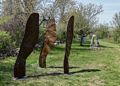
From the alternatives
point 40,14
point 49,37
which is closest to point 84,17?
point 40,14

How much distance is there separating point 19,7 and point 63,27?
10.4 meters

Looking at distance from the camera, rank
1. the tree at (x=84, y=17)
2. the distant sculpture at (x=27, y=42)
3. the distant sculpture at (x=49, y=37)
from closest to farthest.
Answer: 1. the distant sculpture at (x=27, y=42)
2. the distant sculpture at (x=49, y=37)
3. the tree at (x=84, y=17)

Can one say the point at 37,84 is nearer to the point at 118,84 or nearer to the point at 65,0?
the point at 118,84

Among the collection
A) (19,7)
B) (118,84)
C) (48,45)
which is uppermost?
(19,7)

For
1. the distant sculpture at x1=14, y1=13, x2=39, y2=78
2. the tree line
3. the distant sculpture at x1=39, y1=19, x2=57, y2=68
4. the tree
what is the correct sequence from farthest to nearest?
1. the tree
2. the tree line
3. the distant sculpture at x1=39, y1=19, x2=57, y2=68
4. the distant sculpture at x1=14, y1=13, x2=39, y2=78

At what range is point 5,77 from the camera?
1359cm

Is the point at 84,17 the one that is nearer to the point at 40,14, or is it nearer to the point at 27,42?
the point at 40,14

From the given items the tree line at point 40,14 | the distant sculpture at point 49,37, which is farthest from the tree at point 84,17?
the distant sculpture at point 49,37

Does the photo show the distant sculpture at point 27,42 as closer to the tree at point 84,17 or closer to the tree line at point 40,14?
the tree line at point 40,14

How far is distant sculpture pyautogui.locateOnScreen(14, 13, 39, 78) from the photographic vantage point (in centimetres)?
1348

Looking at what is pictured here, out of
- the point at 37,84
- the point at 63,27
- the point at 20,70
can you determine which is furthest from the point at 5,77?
the point at 63,27

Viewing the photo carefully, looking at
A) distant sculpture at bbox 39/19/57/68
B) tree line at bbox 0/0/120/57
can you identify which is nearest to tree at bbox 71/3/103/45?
tree line at bbox 0/0/120/57

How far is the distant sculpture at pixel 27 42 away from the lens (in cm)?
1348

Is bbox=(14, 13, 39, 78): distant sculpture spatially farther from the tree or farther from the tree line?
the tree
